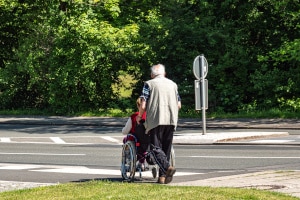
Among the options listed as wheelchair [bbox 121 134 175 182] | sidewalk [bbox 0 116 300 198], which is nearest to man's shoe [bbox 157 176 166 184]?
sidewalk [bbox 0 116 300 198]

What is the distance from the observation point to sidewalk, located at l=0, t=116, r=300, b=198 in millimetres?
11438

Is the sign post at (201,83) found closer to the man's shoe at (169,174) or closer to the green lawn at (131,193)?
the man's shoe at (169,174)

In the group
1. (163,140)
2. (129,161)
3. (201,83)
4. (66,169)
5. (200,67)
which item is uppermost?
(200,67)

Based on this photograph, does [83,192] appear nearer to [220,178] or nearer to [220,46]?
[220,178]

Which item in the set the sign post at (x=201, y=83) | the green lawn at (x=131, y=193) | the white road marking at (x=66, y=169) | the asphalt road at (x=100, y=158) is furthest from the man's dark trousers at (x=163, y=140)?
the sign post at (x=201, y=83)

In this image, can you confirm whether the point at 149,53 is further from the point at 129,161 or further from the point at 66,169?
the point at 129,161

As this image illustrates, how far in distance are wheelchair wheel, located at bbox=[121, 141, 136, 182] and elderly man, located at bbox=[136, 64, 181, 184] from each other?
1.24 feet

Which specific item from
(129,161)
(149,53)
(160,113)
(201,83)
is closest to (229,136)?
(201,83)

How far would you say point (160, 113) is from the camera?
12.4 m

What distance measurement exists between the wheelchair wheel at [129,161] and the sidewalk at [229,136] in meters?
0.90

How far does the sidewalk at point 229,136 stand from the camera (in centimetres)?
1144

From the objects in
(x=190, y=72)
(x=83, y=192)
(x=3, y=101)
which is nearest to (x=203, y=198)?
(x=83, y=192)

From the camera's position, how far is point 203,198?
935 cm

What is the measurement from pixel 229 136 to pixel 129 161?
9.09 metres
